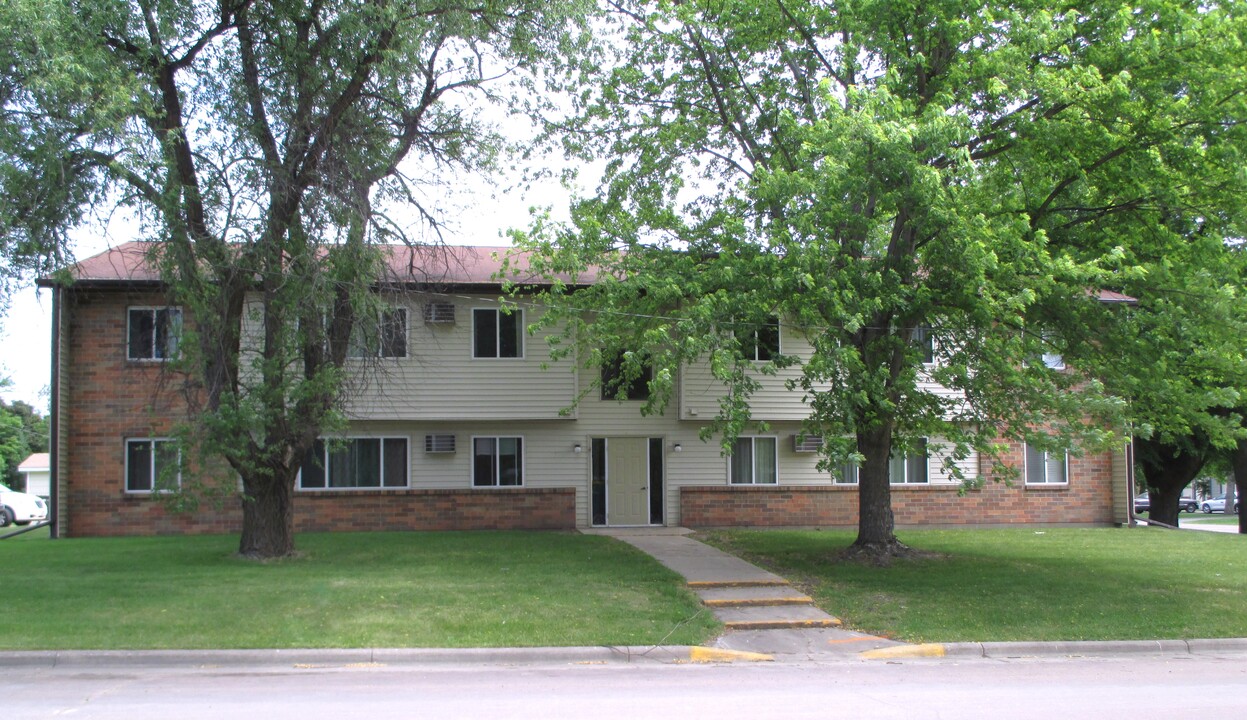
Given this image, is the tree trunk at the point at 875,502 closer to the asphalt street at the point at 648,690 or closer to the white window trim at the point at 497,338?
the asphalt street at the point at 648,690

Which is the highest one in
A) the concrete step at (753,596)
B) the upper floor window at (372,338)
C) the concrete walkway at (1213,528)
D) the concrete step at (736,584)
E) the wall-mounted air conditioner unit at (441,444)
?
the upper floor window at (372,338)

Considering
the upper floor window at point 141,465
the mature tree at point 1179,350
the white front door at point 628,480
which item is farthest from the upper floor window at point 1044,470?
the upper floor window at point 141,465

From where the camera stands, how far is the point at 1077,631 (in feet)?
35.8

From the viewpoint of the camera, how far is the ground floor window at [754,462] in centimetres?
2106

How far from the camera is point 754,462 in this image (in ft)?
69.4

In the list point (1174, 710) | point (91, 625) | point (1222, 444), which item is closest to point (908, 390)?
point (1222, 444)

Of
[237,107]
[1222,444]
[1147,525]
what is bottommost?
[1147,525]

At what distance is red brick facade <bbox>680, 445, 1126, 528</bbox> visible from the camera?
20734 mm

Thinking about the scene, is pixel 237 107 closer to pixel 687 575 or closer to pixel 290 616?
pixel 290 616

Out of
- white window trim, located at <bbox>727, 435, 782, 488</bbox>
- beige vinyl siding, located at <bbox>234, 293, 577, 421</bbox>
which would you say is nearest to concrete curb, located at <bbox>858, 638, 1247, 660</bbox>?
beige vinyl siding, located at <bbox>234, 293, 577, 421</bbox>

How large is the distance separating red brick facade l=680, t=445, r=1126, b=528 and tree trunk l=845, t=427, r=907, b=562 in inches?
218

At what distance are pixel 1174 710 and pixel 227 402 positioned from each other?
11001 millimetres

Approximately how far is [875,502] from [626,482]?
6.67 meters

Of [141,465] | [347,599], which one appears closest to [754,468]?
[347,599]
